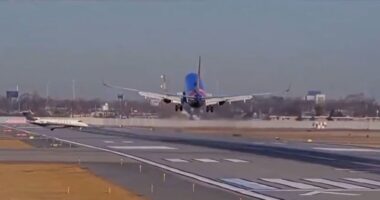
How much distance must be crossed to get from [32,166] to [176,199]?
622 inches

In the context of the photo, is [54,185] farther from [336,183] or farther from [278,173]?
[278,173]

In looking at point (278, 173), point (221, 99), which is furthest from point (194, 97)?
point (278, 173)

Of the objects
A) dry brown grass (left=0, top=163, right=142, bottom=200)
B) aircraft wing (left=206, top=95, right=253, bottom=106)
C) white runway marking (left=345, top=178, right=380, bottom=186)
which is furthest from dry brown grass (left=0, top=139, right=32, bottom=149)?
white runway marking (left=345, top=178, right=380, bottom=186)

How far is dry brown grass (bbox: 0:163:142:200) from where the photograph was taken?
24625mm

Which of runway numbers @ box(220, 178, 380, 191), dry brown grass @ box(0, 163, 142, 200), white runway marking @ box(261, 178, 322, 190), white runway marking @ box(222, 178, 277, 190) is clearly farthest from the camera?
white runway marking @ box(261, 178, 322, 190)

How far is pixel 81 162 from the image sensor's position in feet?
139

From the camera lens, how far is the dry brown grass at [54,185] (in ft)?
80.8

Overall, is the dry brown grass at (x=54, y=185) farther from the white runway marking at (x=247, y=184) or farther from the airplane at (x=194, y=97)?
the airplane at (x=194, y=97)

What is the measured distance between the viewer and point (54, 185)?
28438 mm

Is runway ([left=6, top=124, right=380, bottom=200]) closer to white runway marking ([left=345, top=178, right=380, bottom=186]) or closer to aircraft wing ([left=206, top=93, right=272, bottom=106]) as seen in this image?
white runway marking ([left=345, top=178, right=380, bottom=186])

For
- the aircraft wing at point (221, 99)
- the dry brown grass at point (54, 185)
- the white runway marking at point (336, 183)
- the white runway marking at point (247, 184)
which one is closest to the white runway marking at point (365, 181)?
the white runway marking at point (336, 183)

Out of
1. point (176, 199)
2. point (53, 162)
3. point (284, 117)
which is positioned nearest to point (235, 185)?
point (176, 199)

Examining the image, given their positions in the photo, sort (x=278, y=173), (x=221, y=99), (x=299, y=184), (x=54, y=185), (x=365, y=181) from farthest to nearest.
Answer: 1. (x=221, y=99)
2. (x=278, y=173)
3. (x=365, y=181)
4. (x=299, y=184)
5. (x=54, y=185)

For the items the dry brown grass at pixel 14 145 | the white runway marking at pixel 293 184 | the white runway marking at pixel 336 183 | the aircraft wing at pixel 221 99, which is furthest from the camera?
the aircraft wing at pixel 221 99
